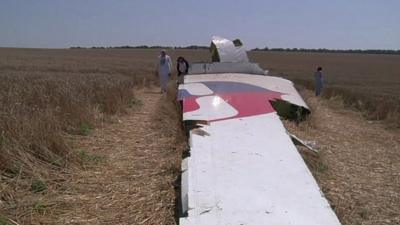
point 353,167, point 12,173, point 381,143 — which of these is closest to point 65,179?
point 12,173

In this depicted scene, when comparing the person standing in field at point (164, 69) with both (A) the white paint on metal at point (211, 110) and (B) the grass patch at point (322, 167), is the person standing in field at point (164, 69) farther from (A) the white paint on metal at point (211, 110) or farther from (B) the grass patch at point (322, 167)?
(B) the grass patch at point (322, 167)

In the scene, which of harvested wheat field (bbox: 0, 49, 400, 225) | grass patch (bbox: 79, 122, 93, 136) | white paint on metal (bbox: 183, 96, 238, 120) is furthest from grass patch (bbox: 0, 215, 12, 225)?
grass patch (bbox: 79, 122, 93, 136)

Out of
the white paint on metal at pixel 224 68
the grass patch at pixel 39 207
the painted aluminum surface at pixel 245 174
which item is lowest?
the grass patch at pixel 39 207

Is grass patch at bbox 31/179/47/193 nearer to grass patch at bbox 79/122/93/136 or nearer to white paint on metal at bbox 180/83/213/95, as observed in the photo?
grass patch at bbox 79/122/93/136

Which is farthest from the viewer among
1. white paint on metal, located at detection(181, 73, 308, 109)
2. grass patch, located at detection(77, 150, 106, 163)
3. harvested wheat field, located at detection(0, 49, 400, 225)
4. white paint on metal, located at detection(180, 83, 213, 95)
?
white paint on metal, located at detection(181, 73, 308, 109)

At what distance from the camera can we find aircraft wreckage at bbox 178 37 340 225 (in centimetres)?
312

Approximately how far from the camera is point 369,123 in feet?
37.5

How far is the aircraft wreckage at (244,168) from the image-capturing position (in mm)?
3117

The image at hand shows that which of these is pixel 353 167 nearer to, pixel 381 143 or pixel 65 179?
pixel 381 143

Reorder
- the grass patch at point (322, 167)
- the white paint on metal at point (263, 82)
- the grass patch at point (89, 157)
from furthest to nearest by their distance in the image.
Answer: the white paint on metal at point (263, 82) < the grass patch at point (322, 167) < the grass patch at point (89, 157)

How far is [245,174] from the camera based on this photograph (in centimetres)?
387

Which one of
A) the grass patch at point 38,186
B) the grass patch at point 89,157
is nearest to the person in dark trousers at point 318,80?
the grass patch at point 89,157

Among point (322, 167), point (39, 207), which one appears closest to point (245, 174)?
point (39, 207)

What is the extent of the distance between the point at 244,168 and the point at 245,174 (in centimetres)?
15
